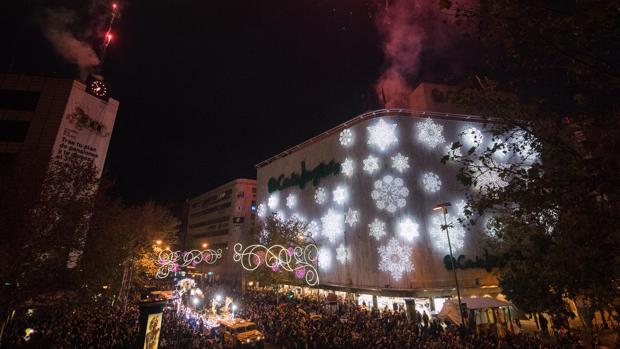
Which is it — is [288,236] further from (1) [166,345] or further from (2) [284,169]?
(1) [166,345]

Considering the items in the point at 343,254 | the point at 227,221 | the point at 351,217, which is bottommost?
the point at 343,254

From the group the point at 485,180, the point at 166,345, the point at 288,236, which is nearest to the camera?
the point at 166,345

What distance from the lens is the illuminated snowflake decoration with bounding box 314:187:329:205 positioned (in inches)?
1622

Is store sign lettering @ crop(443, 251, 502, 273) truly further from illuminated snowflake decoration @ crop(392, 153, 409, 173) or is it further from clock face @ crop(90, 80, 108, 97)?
clock face @ crop(90, 80, 108, 97)

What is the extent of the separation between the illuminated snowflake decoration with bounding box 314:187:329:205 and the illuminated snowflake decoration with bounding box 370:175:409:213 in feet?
29.9

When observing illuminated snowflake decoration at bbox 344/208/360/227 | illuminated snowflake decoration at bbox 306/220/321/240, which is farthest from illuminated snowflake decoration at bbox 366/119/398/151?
illuminated snowflake decoration at bbox 306/220/321/240

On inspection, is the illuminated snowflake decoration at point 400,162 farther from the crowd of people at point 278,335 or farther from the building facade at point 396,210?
the crowd of people at point 278,335

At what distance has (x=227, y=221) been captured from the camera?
7475 cm

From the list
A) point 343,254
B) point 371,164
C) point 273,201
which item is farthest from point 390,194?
point 273,201

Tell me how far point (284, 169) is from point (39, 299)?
37.1m

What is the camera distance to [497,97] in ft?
28.9

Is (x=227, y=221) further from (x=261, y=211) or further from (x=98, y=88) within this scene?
(x=98, y=88)

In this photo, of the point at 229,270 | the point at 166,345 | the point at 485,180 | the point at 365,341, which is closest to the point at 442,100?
the point at 485,180

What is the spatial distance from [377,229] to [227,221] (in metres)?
50.4
